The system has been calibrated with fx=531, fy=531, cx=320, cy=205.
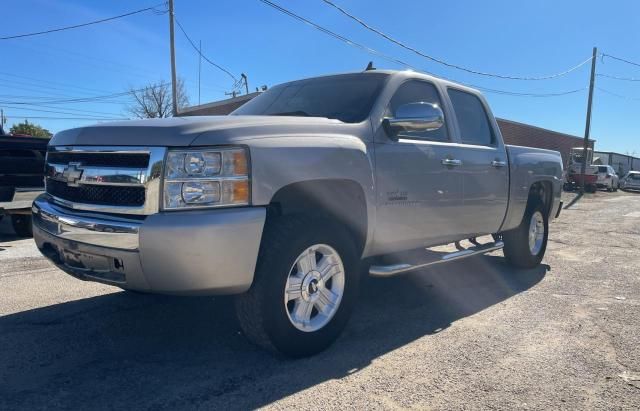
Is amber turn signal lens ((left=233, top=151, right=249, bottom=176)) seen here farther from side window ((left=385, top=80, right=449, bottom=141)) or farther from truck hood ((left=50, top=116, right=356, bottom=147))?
side window ((left=385, top=80, right=449, bottom=141))

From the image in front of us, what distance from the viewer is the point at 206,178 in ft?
9.58

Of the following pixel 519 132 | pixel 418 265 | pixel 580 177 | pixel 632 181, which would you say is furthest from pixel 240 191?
pixel 632 181

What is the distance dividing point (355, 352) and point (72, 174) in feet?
7.07

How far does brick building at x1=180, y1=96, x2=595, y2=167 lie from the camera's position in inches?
1021

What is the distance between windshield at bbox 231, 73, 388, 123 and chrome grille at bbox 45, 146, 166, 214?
1.56 meters

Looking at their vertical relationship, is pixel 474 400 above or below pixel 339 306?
below

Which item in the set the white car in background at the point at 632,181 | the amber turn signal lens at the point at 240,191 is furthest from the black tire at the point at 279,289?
the white car in background at the point at 632,181

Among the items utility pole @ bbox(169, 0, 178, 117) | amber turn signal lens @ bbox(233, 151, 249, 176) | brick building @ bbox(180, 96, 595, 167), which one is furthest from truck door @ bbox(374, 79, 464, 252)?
utility pole @ bbox(169, 0, 178, 117)

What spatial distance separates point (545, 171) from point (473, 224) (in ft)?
6.32

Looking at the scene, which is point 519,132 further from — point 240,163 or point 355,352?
point 240,163

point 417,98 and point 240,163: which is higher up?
point 417,98

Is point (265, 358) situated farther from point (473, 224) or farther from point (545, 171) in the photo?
point (545, 171)

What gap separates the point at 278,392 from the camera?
9.68ft

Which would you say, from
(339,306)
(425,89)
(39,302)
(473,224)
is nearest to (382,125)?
(425,89)
